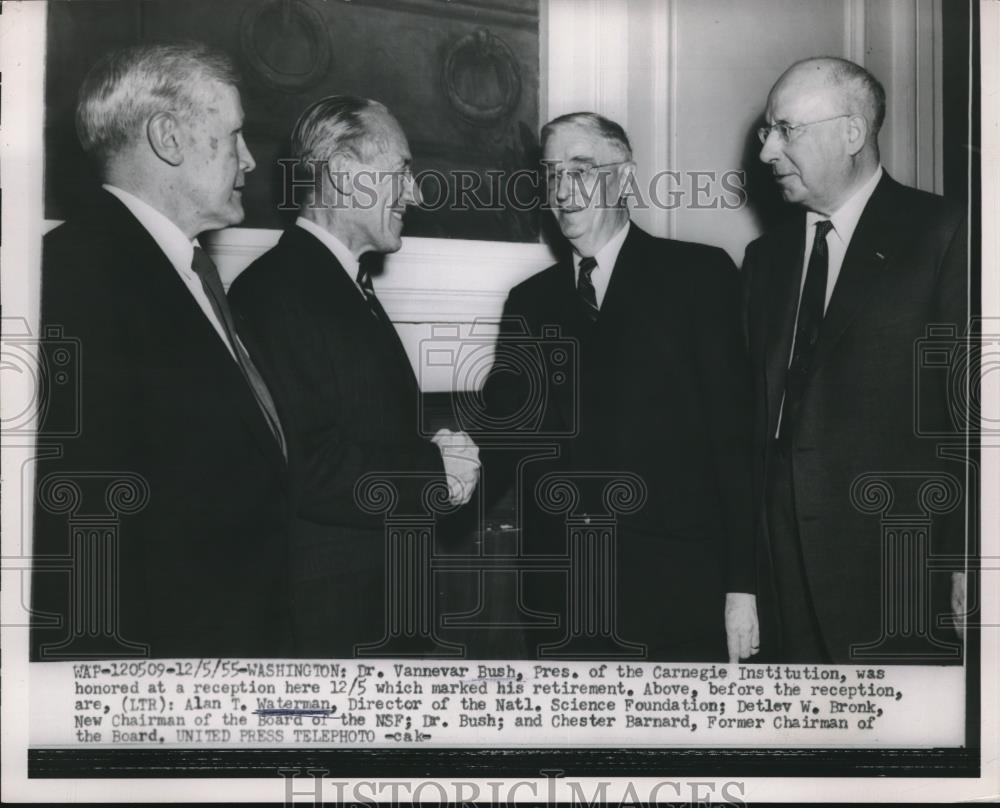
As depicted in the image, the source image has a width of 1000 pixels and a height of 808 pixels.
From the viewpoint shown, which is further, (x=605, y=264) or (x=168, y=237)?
(x=605, y=264)

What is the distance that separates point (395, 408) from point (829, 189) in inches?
57.6

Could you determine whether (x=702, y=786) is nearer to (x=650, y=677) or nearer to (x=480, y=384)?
(x=650, y=677)

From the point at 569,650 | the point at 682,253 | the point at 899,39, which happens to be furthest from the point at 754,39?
the point at 569,650

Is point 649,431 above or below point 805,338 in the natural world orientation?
below

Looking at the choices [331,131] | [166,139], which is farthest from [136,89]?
[331,131]

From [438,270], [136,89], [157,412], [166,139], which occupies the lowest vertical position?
[157,412]

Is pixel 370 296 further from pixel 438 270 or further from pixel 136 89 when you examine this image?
pixel 136 89

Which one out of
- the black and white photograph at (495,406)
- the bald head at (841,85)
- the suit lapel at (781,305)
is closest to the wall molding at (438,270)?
the black and white photograph at (495,406)

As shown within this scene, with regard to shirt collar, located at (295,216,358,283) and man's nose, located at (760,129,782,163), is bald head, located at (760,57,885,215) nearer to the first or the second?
man's nose, located at (760,129,782,163)

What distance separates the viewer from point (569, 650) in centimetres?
315

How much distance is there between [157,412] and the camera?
3066mm

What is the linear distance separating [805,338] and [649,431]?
Result: 543 millimetres

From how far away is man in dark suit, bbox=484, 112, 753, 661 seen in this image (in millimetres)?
3133

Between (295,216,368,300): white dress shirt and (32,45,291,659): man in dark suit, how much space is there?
206 mm
